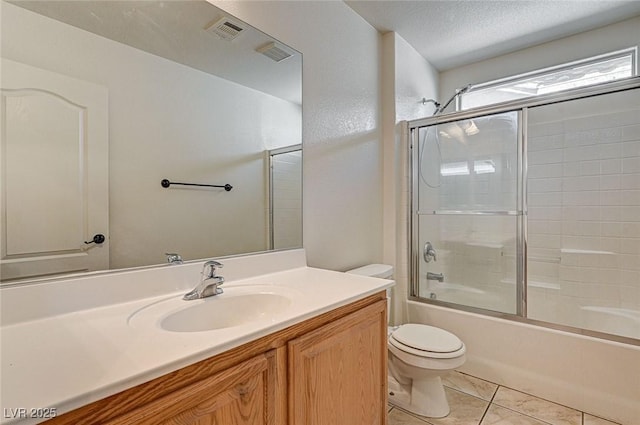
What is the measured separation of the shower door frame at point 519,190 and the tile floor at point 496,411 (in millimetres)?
433

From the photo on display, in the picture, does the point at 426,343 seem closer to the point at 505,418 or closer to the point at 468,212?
the point at 505,418

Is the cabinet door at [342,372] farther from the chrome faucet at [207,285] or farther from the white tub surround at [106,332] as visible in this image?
the chrome faucet at [207,285]

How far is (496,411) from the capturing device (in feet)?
5.50

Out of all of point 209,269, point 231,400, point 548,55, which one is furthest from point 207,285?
point 548,55

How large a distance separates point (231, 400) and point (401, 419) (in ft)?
4.24

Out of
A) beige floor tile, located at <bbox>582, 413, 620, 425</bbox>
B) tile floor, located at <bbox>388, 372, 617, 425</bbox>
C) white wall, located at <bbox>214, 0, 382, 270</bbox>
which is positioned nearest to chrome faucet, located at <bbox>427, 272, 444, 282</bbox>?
white wall, located at <bbox>214, 0, 382, 270</bbox>

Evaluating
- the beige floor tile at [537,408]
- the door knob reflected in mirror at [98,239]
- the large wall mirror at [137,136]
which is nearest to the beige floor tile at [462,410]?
the beige floor tile at [537,408]

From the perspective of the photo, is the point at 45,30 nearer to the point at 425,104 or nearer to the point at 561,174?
the point at 425,104

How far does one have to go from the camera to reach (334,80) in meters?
1.90

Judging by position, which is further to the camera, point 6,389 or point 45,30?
point 45,30

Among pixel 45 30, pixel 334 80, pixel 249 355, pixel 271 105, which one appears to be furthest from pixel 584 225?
pixel 45 30

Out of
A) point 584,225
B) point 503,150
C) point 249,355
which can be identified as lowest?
point 249,355

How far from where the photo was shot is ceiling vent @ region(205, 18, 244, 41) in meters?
1.31

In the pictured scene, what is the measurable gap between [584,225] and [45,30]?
3.29m
